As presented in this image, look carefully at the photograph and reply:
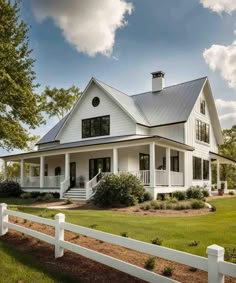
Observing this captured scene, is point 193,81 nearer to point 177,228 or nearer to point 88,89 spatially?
point 88,89

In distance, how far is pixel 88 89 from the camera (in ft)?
83.9

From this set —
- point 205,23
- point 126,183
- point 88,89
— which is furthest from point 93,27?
point 88,89

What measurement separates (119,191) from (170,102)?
10.9 metres

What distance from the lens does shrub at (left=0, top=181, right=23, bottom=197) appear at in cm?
2522

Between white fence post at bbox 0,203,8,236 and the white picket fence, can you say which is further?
white fence post at bbox 0,203,8,236

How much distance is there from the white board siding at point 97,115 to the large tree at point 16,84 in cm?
544

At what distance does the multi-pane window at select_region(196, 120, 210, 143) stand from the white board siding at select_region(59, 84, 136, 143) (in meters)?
5.55

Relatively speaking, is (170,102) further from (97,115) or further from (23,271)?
(23,271)

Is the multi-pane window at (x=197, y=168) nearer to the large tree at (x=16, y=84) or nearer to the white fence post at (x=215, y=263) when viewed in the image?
the large tree at (x=16, y=84)

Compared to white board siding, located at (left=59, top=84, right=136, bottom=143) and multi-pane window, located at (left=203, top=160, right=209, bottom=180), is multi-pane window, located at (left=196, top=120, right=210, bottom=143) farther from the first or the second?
white board siding, located at (left=59, top=84, right=136, bottom=143)

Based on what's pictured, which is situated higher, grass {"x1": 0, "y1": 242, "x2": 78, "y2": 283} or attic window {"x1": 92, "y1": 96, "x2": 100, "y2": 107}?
attic window {"x1": 92, "y1": 96, "x2": 100, "y2": 107}

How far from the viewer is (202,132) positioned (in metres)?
26.0

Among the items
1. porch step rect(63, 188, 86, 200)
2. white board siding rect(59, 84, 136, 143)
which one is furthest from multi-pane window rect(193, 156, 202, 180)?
porch step rect(63, 188, 86, 200)

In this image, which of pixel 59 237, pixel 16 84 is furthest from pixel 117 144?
pixel 59 237
